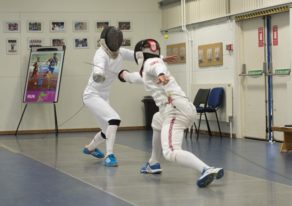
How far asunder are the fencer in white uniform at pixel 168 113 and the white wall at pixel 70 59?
24.6 feet

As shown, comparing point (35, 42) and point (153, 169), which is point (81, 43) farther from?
point (153, 169)

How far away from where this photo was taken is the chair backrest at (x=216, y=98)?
1137 centimetres

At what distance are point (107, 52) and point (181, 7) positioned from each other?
19.2 feet

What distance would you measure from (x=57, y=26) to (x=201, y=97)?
13.1 ft

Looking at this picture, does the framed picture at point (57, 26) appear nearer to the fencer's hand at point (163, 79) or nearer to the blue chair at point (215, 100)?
the blue chair at point (215, 100)

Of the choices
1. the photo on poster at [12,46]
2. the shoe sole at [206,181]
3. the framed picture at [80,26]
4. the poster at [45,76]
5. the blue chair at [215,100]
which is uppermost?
the framed picture at [80,26]

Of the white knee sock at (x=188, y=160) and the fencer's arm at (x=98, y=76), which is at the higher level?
the fencer's arm at (x=98, y=76)

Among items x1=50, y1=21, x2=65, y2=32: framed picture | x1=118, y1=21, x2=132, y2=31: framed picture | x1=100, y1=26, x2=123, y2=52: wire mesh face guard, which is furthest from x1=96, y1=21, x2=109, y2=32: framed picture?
x1=100, y1=26, x2=123, y2=52: wire mesh face guard

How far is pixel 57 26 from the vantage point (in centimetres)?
1364

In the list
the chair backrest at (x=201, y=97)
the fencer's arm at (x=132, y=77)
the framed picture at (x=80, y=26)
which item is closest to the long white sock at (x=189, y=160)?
the fencer's arm at (x=132, y=77)

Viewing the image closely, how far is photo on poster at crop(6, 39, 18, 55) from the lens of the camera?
525 inches

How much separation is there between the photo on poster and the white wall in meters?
0.08

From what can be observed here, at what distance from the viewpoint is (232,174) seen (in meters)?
6.43

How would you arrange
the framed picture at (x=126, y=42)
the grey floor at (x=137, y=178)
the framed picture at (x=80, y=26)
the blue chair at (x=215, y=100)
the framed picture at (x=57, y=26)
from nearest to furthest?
the grey floor at (x=137, y=178) < the blue chair at (x=215, y=100) < the framed picture at (x=57, y=26) < the framed picture at (x=80, y=26) < the framed picture at (x=126, y=42)
